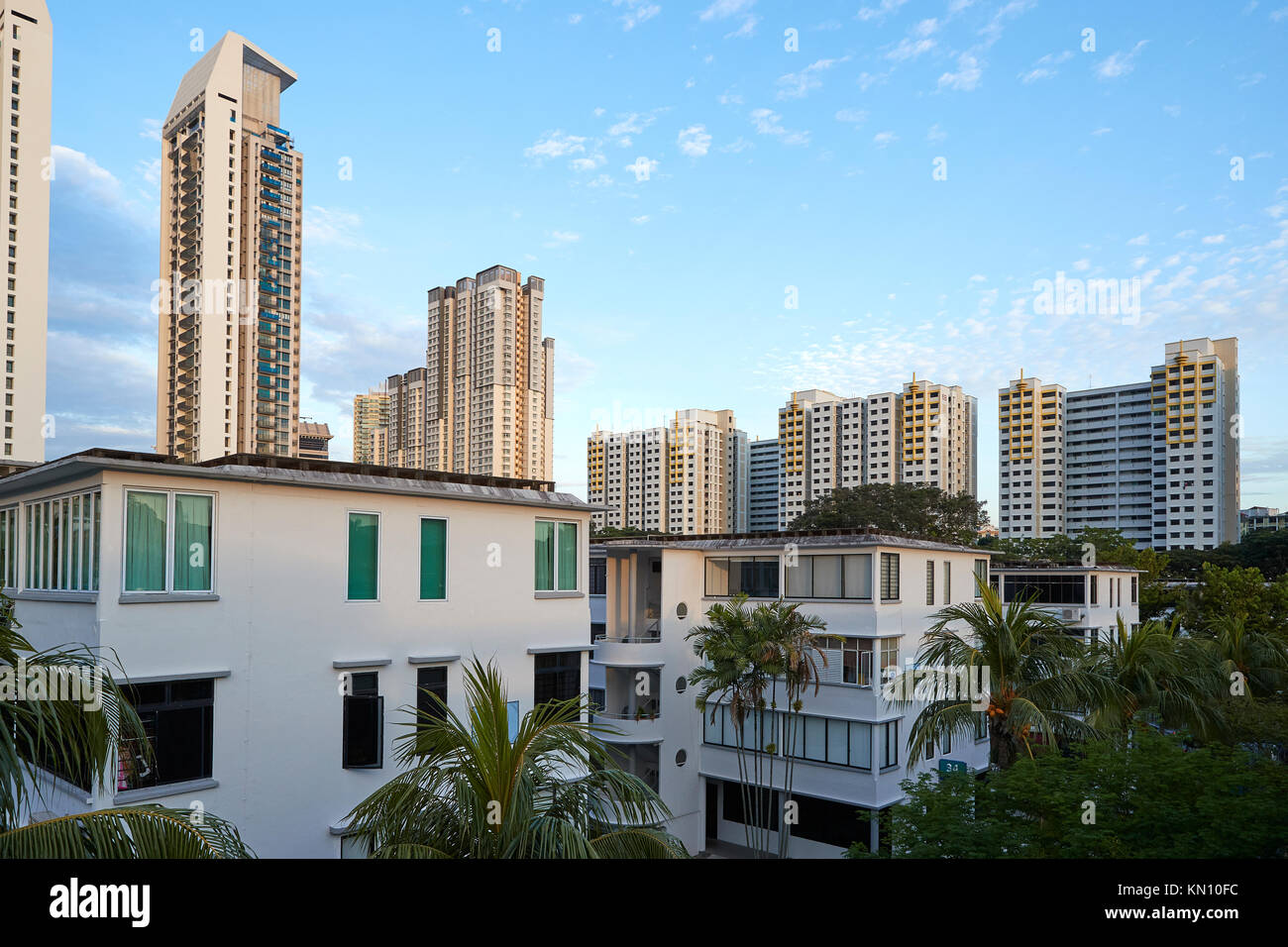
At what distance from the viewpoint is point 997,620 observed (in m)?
17.5

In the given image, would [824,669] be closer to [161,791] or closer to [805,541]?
[805,541]

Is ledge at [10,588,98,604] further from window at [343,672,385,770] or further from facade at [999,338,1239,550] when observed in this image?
facade at [999,338,1239,550]

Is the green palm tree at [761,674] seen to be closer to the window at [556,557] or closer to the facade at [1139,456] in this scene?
the window at [556,557]

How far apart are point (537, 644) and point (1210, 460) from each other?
140m

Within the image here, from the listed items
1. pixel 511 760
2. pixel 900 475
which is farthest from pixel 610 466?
pixel 511 760

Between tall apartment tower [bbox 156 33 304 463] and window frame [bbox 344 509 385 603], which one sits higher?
tall apartment tower [bbox 156 33 304 463]

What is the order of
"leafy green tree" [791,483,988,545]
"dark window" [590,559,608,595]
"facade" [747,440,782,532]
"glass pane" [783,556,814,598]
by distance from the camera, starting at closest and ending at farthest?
"glass pane" [783,556,814,598]
"dark window" [590,559,608,595]
"leafy green tree" [791,483,988,545]
"facade" [747,440,782,532]

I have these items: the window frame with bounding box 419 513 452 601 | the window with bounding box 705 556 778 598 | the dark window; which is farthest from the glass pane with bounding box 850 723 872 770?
the window frame with bounding box 419 513 452 601

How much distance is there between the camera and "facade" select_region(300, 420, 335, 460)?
179 m

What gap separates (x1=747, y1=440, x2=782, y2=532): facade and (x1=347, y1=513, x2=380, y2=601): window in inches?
6811

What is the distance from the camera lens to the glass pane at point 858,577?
32406 mm

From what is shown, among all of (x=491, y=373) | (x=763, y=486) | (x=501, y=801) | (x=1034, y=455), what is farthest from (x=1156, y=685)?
(x=763, y=486)

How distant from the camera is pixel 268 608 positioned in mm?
15664
